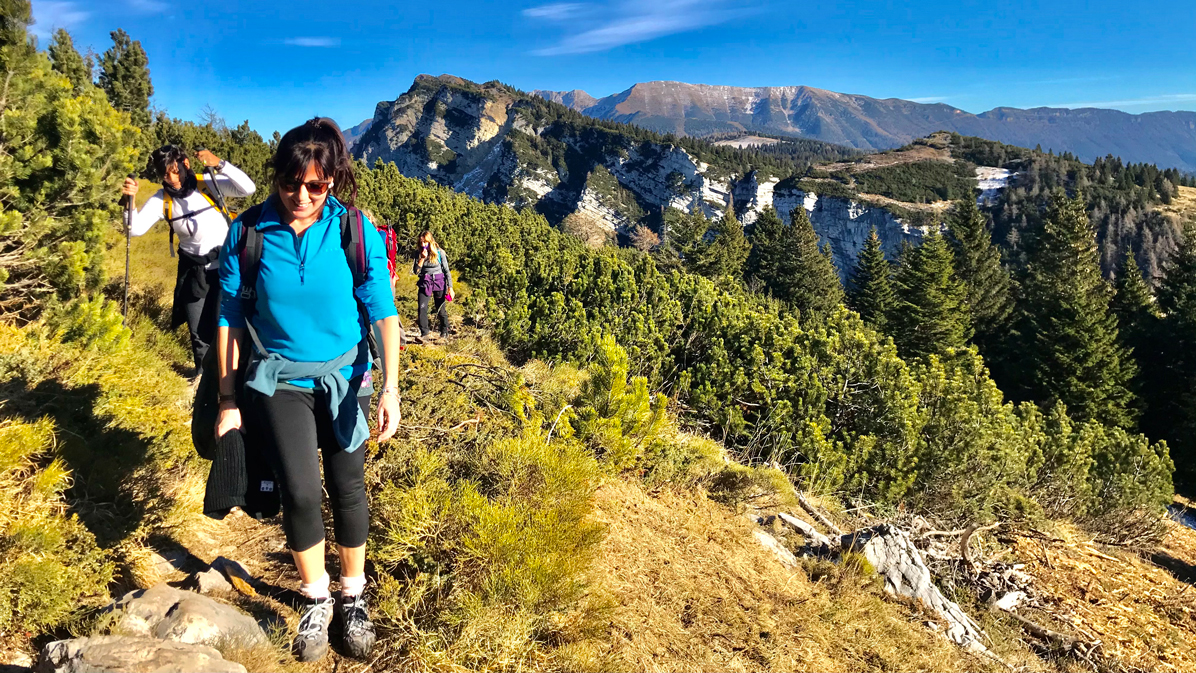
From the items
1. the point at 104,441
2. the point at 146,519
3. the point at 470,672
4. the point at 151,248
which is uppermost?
the point at 151,248

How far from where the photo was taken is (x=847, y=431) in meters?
6.71

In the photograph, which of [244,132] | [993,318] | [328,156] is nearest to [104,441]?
[328,156]

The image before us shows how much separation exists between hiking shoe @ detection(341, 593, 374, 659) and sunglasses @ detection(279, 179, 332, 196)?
1.43 meters

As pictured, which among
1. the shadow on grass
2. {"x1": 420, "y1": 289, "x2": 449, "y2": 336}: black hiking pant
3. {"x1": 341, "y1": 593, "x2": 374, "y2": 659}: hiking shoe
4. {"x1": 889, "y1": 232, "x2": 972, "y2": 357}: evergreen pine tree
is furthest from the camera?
{"x1": 889, "y1": 232, "x2": 972, "y2": 357}: evergreen pine tree

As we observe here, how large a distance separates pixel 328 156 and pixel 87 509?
1916 mm

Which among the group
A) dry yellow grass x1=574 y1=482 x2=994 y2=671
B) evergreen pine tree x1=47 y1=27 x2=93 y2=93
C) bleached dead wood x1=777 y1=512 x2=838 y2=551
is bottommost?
bleached dead wood x1=777 y1=512 x2=838 y2=551

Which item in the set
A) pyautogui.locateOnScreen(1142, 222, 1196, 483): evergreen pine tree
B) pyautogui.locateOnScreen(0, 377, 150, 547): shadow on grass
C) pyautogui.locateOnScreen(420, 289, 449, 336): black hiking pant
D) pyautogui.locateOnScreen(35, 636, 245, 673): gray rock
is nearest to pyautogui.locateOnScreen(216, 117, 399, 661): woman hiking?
pyautogui.locateOnScreen(35, 636, 245, 673): gray rock

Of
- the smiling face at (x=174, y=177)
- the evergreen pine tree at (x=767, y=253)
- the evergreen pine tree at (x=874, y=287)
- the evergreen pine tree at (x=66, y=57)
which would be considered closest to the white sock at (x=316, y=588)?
the smiling face at (x=174, y=177)

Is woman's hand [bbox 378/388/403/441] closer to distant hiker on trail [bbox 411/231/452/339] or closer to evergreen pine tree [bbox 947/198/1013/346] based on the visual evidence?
distant hiker on trail [bbox 411/231/452/339]

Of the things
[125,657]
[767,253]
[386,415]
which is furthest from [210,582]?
[767,253]

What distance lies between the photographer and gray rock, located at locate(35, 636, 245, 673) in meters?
1.59

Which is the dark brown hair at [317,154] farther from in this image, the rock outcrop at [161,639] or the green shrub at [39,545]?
the green shrub at [39,545]

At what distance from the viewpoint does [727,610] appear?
9.39 feet

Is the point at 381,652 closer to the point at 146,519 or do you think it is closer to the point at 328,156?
the point at 146,519
